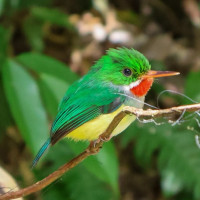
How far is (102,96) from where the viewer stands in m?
2.11

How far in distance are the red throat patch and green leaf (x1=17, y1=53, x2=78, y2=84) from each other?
784mm

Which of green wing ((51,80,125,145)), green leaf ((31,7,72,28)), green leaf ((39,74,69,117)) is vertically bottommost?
green leaf ((31,7,72,28))

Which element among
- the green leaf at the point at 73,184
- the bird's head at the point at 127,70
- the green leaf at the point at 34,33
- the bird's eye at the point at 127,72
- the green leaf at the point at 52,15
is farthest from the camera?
the green leaf at the point at 34,33

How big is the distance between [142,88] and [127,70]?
0.10m

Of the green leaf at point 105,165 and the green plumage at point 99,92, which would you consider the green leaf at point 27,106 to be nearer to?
the green leaf at point 105,165

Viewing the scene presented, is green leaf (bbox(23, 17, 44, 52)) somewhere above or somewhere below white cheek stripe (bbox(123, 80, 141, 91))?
below

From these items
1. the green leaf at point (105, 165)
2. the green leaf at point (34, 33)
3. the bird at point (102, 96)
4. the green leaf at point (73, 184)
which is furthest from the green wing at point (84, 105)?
the green leaf at point (34, 33)

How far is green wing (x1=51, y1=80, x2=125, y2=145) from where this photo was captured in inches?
79.1

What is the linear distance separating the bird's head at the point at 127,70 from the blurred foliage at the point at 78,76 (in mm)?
439

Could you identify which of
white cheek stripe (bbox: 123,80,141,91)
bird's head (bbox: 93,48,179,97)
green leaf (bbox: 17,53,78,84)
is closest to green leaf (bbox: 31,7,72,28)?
green leaf (bbox: 17,53,78,84)

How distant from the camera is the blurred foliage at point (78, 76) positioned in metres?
2.61

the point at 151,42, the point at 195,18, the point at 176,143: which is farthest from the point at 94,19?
the point at 176,143

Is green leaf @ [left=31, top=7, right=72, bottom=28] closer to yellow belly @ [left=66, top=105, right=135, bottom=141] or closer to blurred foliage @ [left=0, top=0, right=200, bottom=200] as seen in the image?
blurred foliage @ [left=0, top=0, right=200, bottom=200]

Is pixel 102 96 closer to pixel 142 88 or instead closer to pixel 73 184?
pixel 142 88
